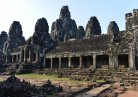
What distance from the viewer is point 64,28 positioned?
59.4m

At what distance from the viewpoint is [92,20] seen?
124 ft

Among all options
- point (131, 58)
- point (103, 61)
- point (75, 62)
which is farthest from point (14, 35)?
point (131, 58)

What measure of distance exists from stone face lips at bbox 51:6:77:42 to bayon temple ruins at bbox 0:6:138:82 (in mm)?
18751

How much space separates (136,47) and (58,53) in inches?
478

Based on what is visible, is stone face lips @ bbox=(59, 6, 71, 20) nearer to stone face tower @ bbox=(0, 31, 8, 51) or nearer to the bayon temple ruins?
the bayon temple ruins

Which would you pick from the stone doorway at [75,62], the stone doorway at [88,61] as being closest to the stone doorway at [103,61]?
the stone doorway at [88,61]

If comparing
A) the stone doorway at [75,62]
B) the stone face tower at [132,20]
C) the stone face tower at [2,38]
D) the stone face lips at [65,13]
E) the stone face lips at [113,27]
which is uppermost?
the stone face lips at [65,13]

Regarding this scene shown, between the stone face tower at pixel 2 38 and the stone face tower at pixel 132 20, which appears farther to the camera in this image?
the stone face tower at pixel 2 38

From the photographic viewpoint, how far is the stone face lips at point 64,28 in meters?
56.0

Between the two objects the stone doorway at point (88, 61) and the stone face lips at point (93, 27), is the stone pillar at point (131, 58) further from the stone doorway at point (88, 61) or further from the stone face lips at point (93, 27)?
the stone face lips at point (93, 27)

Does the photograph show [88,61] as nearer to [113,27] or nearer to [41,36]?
[41,36]

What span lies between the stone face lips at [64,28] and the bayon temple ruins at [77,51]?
1875cm

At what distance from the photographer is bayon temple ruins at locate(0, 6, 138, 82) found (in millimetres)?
15297

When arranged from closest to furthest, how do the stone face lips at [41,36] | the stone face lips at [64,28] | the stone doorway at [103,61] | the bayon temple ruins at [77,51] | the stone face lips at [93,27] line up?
the bayon temple ruins at [77,51]
the stone doorway at [103,61]
the stone face lips at [41,36]
the stone face lips at [93,27]
the stone face lips at [64,28]
